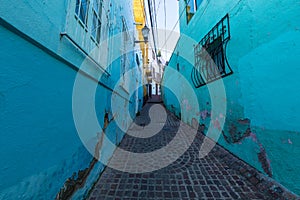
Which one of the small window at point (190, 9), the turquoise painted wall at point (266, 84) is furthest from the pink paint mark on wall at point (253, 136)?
the small window at point (190, 9)

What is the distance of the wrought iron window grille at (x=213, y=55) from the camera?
294 cm

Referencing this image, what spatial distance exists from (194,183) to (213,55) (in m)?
3.02

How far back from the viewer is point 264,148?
6.70 feet

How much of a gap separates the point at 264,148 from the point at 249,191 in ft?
2.27

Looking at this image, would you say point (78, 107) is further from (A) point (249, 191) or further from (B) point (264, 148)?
(B) point (264, 148)

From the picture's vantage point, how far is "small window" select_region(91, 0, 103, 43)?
205 centimetres

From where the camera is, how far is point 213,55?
342cm

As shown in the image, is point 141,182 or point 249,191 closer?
point 249,191

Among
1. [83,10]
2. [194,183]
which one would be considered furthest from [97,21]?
[194,183]

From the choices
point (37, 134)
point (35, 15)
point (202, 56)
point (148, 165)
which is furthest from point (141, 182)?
point (202, 56)

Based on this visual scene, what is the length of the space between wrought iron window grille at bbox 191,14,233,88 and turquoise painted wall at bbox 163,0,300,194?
0.56 feet

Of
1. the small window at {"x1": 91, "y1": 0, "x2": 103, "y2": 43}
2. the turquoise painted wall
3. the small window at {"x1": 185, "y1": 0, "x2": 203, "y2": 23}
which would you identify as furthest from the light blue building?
the small window at {"x1": 185, "y1": 0, "x2": 203, "y2": 23}

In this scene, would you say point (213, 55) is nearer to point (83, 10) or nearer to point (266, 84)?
point (266, 84)

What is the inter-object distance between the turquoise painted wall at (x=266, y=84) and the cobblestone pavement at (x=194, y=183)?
8.6 inches
